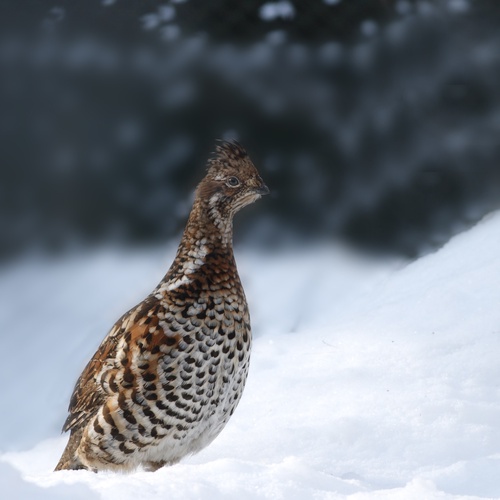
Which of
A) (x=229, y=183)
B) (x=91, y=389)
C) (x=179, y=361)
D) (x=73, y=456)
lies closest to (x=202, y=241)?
(x=229, y=183)

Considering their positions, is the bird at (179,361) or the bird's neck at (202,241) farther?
the bird's neck at (202,241)

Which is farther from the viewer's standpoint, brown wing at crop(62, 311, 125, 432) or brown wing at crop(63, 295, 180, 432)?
brown wing at crop(62, 311, 125, 432)

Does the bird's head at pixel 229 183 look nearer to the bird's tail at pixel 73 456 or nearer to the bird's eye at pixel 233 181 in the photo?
the bird's eye at pixel 233 181

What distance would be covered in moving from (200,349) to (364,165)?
450 centimetres

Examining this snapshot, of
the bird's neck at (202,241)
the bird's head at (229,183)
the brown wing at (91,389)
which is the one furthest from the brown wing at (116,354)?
the bird's head at (229,183)

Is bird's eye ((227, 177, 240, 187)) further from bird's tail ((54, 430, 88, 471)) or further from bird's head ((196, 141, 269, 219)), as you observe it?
bird's tail ((54, 430, 88, 471))

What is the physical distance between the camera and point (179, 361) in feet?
11.2

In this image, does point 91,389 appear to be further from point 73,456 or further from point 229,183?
point 229,183

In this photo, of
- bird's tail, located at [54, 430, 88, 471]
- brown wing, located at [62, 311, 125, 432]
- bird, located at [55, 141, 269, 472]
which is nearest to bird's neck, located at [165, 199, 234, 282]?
bird, located at [55, 141, 269, 472]

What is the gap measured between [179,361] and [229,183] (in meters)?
0.81

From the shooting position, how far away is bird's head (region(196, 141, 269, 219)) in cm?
374

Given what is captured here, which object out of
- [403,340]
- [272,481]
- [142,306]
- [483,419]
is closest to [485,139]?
[403,340]

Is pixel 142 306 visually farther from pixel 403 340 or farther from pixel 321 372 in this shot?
pixel 403 340

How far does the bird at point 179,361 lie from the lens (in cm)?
341
